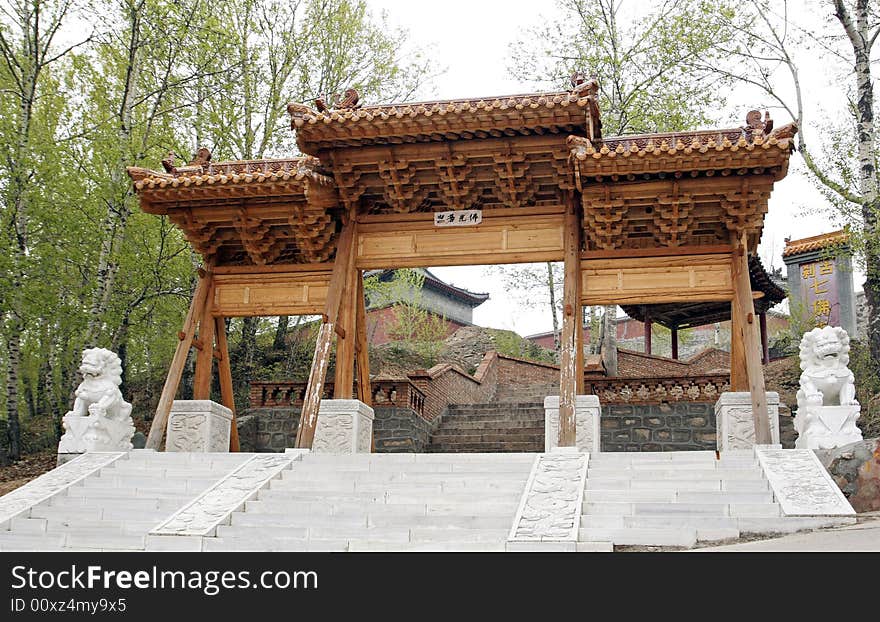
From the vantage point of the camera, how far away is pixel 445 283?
32562mm

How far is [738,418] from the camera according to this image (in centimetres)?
1016

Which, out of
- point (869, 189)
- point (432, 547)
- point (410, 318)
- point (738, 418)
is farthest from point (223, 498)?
point (410, 318)

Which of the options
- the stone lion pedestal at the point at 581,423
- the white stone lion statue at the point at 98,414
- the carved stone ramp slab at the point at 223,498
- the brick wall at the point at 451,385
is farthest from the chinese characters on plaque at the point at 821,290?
the white stone lion statue at the point at 98,414

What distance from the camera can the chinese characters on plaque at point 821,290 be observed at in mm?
22500

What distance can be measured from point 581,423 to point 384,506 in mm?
3341

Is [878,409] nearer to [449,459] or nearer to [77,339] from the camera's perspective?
[449,459]

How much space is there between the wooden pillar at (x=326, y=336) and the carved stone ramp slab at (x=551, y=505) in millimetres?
2649

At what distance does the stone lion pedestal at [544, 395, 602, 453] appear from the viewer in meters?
10.1

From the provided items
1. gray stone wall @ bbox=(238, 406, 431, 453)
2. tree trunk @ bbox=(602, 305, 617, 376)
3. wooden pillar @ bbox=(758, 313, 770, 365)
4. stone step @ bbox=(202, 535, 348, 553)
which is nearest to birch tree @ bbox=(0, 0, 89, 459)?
gray stone wall @ bbox=(238, 406, 431, 453)

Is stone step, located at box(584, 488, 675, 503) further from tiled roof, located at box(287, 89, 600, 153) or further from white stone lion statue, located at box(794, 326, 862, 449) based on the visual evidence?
tiled roof, located at box(287, 89, 600, 153)

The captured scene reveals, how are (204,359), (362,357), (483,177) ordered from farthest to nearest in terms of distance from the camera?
(362,357) < (204,359) < (483,177)

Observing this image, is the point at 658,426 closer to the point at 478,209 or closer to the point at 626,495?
the point at 478,209

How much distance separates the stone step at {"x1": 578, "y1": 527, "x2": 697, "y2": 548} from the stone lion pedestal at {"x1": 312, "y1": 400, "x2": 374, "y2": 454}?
13.9 feet
